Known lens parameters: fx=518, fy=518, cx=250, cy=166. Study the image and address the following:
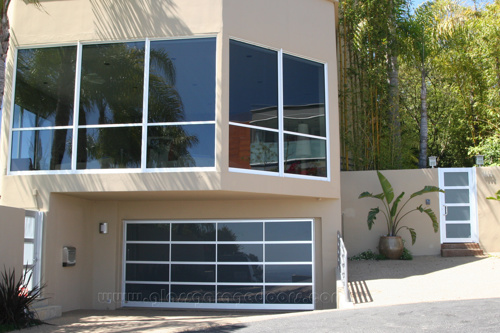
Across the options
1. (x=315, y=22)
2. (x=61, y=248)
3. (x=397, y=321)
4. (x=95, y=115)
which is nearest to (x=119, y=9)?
(x=95, y=115)

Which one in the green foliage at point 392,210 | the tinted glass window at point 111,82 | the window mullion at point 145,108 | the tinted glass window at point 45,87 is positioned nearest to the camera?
the window mullion at point 145,108

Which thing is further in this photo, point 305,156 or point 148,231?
point 148,231

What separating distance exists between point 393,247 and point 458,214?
7.41 ft

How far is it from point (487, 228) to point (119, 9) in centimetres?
1110

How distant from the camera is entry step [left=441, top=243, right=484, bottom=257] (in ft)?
45.7

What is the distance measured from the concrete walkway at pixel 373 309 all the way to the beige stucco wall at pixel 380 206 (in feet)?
2.11

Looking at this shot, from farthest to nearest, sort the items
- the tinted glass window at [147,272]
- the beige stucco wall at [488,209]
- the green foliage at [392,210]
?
1. the beige stucco wall at [488,209]
2. the green foliage at [392,210]
3. the tinted glass window at [147,272]

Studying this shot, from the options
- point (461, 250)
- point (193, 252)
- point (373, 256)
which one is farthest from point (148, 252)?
point (461, 250)

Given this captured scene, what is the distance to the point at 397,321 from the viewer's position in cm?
788

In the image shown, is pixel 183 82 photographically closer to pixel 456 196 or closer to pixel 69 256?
pixel 69 256

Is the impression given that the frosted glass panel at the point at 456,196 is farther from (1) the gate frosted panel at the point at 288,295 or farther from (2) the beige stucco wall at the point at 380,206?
(1) the gate frosted panel at the point at 288,295

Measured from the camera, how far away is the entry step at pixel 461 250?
548 inches

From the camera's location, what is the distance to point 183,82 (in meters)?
11.4

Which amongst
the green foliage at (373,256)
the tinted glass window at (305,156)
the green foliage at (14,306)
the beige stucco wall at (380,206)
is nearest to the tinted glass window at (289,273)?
the green foliage at (373,256)
